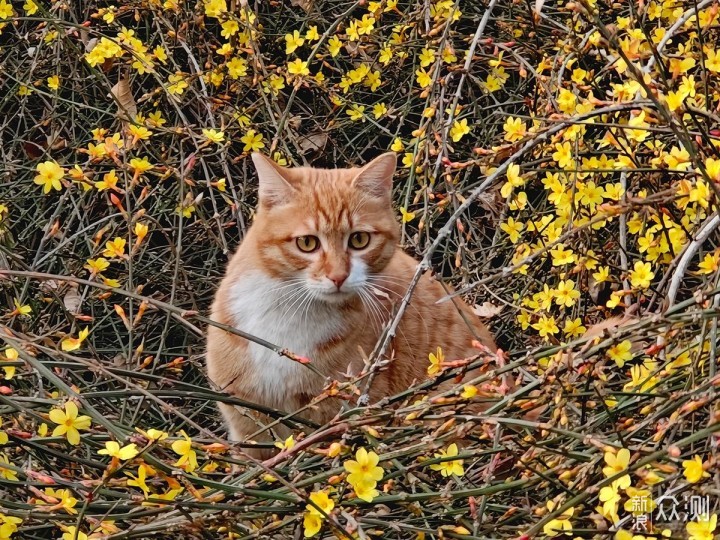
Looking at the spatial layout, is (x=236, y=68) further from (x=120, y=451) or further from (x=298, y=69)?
(x=120, y=451)

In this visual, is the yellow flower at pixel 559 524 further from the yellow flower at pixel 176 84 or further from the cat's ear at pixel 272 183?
the yellow flower at pixel 176 84

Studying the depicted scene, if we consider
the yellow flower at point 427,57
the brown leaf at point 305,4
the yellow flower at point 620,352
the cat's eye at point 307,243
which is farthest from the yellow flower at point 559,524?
the brown leaf at point 305,4


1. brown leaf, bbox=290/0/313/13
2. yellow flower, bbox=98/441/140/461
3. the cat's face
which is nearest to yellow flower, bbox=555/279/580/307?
the cat's face

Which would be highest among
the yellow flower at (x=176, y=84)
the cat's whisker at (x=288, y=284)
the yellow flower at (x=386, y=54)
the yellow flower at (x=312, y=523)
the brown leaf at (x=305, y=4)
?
the brown leaf at (x=305, y=4)

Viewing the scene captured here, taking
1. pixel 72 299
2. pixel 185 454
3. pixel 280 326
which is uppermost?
pixel 185 454

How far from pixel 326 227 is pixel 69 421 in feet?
3.88

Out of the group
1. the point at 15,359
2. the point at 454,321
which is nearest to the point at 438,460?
the point at 15,359

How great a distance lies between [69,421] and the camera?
1479 millimetres

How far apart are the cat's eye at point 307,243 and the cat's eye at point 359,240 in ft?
0.33

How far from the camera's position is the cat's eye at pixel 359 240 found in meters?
2.59

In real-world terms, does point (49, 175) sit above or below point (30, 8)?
below

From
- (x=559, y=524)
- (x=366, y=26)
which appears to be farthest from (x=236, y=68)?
(x=559, y=524)

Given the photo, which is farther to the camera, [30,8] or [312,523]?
[30,8]

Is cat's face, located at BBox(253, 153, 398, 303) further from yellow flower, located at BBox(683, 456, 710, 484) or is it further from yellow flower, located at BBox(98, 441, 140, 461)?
yellow flower, located at BBox(683, 456, 710, 484)
